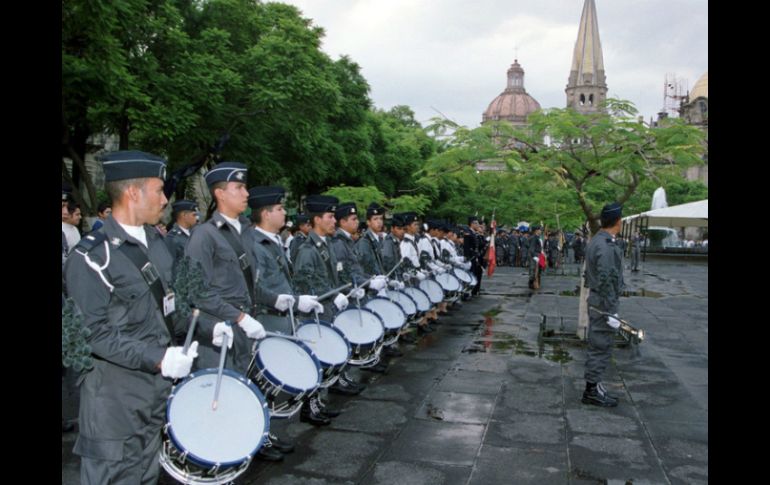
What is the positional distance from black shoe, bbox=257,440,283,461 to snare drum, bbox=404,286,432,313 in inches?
188

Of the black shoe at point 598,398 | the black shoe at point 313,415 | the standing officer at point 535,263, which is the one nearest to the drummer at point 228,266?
the black shoe at point 313,415

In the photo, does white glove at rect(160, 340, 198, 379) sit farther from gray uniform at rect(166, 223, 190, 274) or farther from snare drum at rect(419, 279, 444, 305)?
snare drum at rect(419, 279, 444, 305)

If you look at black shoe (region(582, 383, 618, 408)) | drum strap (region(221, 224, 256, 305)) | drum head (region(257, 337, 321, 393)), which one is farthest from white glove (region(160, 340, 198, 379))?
black shoe (region(582, 383, 618, 408))

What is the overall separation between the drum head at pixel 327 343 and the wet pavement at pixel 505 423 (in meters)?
0.77

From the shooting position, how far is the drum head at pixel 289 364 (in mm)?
4801

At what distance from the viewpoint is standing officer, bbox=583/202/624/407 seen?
23.9 feet

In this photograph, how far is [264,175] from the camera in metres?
23.8

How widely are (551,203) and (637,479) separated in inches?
573

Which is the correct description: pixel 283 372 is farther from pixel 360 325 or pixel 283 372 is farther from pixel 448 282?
pixel 448 282

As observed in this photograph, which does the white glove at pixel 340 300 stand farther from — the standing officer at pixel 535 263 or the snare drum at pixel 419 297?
the standing officer at pixel 535 263

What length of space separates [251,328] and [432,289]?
7056 millimetres

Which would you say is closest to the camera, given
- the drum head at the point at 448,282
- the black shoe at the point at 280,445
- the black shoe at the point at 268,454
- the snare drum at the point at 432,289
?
the black shoe at the point at 268,454

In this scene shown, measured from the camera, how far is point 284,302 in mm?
5695

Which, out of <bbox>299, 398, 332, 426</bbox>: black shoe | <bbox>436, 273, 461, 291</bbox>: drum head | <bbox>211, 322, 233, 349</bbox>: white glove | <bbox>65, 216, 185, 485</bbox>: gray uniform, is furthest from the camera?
<bbox>436, 273, 461, 291</bbox>: drum head
